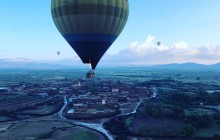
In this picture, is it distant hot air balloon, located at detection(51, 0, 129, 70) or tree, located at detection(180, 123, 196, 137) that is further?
tree, located at detection(180, 123, 196, 137)

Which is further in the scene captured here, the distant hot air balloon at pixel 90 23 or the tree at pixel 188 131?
the tree at pixel 188 131

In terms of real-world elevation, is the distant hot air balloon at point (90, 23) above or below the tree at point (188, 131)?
above

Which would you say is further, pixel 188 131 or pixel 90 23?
pixel 188 131

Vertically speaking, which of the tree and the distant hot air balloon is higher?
the distant hot air balloon

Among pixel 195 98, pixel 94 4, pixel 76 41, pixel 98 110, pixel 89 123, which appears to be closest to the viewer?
pixel 94 4

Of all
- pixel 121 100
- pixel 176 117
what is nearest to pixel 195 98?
pixel 121 100

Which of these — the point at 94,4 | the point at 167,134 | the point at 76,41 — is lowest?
the point at 167,134

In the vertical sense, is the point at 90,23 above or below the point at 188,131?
above

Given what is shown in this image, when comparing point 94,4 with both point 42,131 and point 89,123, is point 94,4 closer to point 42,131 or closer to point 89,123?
point 42,131
